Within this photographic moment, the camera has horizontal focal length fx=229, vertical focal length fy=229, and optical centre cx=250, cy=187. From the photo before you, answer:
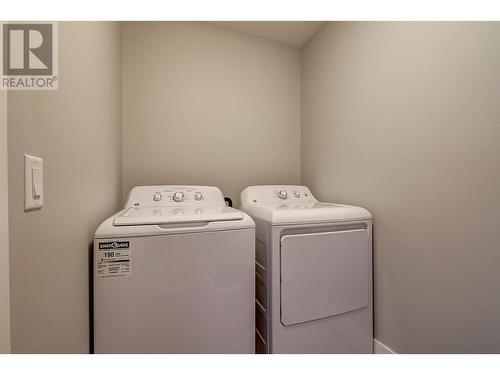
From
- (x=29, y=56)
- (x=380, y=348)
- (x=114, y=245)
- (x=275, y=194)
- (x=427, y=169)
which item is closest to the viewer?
(x=29, y=56)

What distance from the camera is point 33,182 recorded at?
531 mm

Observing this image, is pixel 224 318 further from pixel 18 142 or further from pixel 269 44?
pixel 269 44

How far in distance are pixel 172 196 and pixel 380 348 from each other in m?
1.53

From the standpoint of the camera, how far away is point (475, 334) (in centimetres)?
91

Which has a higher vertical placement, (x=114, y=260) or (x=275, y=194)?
(x=275, y=194)

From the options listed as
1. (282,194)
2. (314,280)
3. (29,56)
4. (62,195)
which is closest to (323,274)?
(314,280)

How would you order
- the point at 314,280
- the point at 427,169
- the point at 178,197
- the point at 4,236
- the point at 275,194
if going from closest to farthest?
the point at 4,236
the point at 427,169
the point at 314,280
the point at 178,197
the point at 275,194

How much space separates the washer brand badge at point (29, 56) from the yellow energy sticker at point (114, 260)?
0.57m

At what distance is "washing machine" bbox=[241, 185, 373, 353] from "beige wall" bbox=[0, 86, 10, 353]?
2.97 ft

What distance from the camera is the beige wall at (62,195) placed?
50 cm

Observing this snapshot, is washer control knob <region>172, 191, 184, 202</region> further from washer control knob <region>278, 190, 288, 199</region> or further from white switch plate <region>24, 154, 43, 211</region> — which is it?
white switch plate <region>24, 154, 43, 211</region>

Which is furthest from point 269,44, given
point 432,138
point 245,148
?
point 432,138

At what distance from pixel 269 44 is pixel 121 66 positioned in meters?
1.20

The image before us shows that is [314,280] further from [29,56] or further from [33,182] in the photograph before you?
[29,56]
